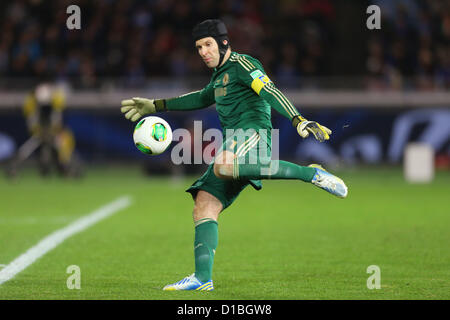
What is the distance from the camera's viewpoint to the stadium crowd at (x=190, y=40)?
22266mm

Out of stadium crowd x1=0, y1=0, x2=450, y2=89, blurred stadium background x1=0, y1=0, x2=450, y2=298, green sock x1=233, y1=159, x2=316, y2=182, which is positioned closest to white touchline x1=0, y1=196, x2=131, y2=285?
green sock x1=233, y1=159, x2=316, y2=182

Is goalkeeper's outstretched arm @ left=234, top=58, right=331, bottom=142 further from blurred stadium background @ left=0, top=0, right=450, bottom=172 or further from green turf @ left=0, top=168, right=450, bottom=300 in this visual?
blurred stadium background @ left=0, top=0, right=450, bottom=172

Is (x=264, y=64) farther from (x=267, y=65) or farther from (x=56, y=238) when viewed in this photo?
(x=56, y=238)

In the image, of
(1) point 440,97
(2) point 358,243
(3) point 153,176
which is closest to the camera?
(2) point 358,243

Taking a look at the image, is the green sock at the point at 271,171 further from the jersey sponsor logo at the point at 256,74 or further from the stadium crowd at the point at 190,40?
the stadium crowd at the point at 190,40

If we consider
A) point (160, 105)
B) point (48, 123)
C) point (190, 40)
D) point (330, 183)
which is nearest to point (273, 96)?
point (330, 183)

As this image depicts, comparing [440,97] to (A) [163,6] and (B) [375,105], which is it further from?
(A) [163,6]

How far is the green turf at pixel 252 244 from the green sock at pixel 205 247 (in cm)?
16

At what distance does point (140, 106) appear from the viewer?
6637mm

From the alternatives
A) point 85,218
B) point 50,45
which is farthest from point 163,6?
point 85,218

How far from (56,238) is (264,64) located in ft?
46.6

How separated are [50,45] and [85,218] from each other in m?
13.0

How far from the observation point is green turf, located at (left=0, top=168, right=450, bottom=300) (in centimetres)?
Answer: 584

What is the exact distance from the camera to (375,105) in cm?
2108
